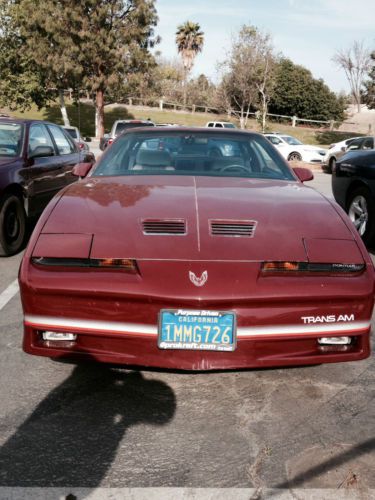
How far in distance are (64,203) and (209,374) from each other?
4.33 feet

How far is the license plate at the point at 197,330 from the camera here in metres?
2.41

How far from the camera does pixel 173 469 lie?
225 centimetres

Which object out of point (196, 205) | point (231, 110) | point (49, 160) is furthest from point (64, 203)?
point (231, 110)

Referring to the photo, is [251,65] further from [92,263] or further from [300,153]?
[92,263]

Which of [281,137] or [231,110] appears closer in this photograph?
[281,137]

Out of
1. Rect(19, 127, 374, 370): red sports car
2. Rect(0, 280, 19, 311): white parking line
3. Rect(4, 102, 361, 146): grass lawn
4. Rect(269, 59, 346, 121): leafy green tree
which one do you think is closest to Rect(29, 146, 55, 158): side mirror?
Rect(0, 280, 19, 311): white parking line

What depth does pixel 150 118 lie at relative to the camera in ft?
148

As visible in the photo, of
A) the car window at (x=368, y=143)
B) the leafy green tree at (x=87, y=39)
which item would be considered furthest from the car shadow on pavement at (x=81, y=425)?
the leafy green tree at (x=87, y=39)

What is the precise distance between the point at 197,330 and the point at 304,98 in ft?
162

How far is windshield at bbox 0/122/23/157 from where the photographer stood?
601 centimetres

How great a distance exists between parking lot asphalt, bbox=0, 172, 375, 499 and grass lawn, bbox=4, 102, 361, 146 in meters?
38.1

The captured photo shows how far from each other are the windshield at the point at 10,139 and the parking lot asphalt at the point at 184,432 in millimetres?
3309

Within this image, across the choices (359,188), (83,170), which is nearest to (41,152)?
(83,170)

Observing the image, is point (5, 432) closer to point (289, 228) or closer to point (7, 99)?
point (289, 228)
